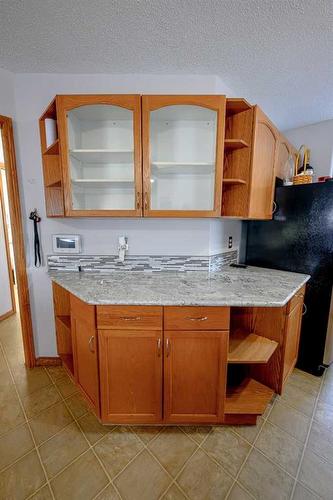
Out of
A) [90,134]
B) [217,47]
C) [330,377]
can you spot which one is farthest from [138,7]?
[330,377]

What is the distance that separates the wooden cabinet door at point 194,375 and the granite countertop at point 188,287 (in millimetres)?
203

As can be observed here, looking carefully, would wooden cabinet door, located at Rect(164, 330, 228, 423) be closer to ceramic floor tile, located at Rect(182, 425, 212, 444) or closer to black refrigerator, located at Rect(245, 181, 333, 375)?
ceramic floor tile, located at Rect(182, 425, 212, 444)

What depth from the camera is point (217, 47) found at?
134cm

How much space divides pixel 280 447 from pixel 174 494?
68cm

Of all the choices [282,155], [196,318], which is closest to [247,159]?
[282,155]

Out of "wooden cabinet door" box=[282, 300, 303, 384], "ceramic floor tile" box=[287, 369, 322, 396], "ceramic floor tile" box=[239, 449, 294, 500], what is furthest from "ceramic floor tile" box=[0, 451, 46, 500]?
"ceramic floor tile" box=[287, 369, 322, 396]

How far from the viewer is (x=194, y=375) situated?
1238 millimetres

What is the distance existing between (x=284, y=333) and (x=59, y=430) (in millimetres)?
1630

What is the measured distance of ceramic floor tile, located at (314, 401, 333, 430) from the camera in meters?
1.41

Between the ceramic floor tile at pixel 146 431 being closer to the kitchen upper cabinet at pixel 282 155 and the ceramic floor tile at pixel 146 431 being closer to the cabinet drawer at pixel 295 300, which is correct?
the cabinet drawer at pixel 295 300

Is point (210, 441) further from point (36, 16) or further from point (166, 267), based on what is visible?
point (36, 16)

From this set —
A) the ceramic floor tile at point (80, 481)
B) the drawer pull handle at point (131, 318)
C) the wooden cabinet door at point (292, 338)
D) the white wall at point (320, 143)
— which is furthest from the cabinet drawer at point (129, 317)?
the white wall at point (320, 143)

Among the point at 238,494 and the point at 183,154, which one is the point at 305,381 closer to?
the point at 238,494

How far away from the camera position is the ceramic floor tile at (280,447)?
1.17m
